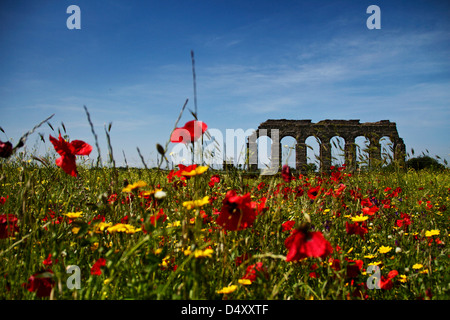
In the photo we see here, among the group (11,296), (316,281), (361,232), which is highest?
(361,232)

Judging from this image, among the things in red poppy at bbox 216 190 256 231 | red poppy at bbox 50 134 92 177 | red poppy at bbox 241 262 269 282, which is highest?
red poppy at bbox 50 134 92 177

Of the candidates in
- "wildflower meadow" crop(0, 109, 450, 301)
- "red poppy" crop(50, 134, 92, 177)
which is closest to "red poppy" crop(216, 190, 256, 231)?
"wildflower meadow" crop(0, 109, 450, 301)

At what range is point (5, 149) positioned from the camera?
994mm

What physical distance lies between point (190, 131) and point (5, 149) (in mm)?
595

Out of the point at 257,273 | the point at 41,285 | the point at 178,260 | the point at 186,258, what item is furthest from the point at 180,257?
the point at 41,285

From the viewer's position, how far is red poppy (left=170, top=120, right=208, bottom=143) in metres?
1.06

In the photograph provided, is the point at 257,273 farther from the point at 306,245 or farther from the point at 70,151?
the point at 70,151

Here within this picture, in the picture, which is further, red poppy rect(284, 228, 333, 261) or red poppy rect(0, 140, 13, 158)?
red poppy rect(0, 140, 13, 158)

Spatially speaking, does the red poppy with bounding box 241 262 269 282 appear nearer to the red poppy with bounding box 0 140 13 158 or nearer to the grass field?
the grass field

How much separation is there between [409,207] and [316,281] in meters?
1.81

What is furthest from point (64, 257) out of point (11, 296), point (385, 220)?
point (385, 220)

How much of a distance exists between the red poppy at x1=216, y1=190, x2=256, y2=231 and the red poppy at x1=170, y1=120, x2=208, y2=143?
0.78ft
